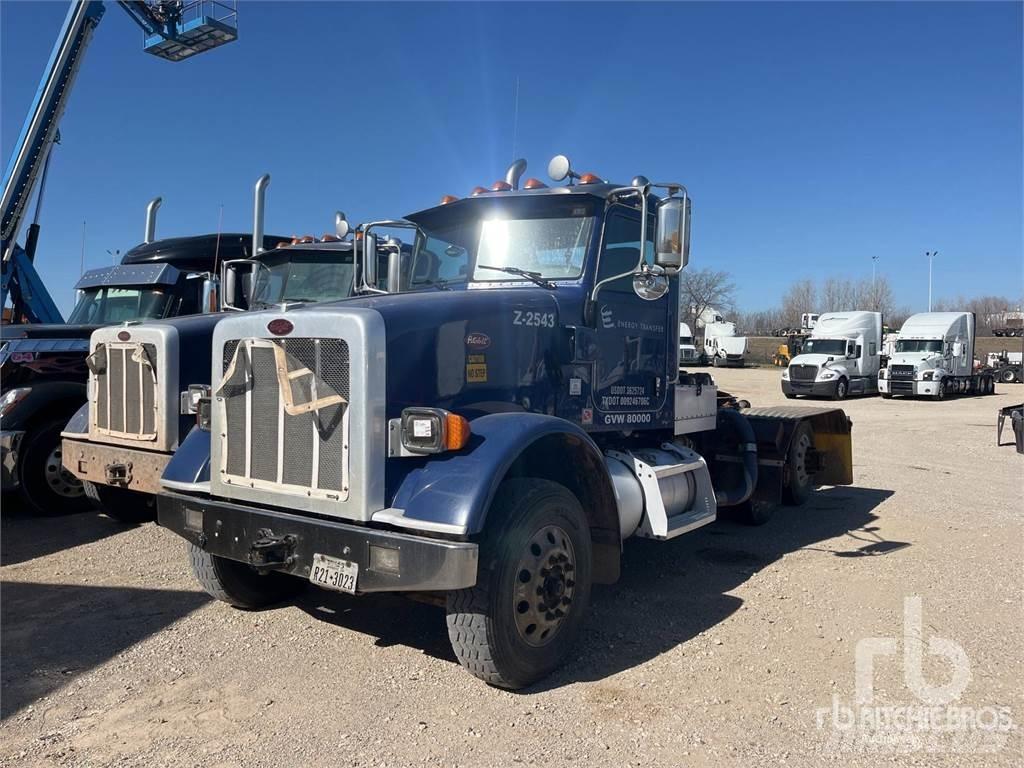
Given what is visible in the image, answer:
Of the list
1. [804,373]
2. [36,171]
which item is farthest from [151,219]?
[804,373]

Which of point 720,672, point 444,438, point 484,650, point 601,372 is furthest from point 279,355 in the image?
point 720,672

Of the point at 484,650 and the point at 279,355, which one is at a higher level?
the point at 279,355

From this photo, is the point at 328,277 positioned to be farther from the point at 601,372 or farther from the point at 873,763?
the point at 873,763

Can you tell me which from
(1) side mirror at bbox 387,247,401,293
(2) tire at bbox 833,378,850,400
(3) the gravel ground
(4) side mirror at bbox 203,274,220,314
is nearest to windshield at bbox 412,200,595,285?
(1) side mirror at bbox 387,247,401,293

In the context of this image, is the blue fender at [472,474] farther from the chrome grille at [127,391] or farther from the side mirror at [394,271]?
the chrome grille at [127,391]

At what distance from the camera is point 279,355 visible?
3.70 m

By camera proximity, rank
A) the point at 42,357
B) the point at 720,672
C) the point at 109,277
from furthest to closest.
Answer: the point at 109,277 → the point at 42,357 → the point at 720,672

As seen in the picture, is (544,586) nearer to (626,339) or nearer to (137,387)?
(626,339)

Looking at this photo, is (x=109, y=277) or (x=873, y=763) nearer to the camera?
(x=873, y=763)

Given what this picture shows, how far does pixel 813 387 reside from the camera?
27.4 m

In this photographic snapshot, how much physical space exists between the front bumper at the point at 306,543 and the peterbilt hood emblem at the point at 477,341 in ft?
3.78

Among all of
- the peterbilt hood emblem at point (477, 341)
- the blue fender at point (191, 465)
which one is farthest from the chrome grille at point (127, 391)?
the peterbilt hood emblem at point (477, 341)

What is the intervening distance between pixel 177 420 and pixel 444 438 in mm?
3124

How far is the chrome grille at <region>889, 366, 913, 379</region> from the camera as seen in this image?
1078 inches
